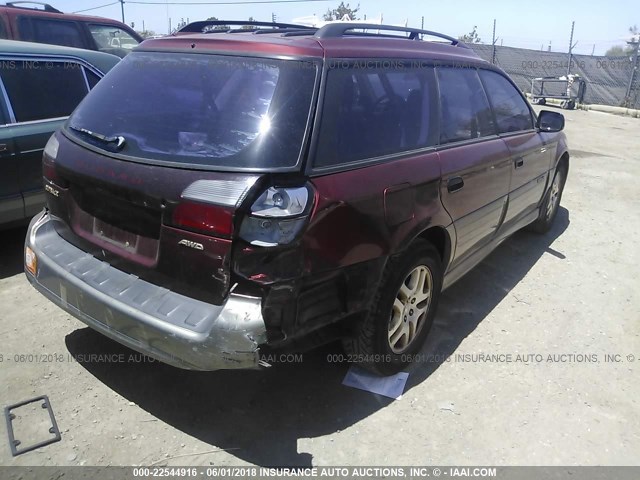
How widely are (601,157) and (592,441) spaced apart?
28.4 feet

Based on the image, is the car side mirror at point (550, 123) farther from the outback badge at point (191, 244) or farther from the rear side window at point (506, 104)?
the outback badge at point (191, 244)

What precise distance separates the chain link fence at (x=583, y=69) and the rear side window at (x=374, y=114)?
61.1ft

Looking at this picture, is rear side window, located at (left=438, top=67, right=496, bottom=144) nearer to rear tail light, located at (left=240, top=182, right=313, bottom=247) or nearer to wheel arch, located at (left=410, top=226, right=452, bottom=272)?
wheel arch, located at (left=410, top=226, right=452, bottom=272)

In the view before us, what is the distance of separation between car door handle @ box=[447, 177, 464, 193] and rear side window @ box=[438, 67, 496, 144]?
0.81 ft

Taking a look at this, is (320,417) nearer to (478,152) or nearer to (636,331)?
(478,152)

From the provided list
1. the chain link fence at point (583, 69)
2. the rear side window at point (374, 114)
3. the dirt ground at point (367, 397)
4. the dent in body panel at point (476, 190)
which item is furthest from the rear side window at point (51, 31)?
the chain link fence at point (583, 69)

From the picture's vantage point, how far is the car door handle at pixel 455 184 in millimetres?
3097

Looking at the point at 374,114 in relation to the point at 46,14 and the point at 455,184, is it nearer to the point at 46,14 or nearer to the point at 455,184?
the point at 455,184

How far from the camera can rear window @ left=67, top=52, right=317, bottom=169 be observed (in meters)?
2.25

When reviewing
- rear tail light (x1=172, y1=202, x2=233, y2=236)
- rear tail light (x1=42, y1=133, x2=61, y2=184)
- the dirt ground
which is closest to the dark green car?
the dirt ground

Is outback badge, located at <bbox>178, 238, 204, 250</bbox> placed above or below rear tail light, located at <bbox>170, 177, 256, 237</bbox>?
below

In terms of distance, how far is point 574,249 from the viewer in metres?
5.29

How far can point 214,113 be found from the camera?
2.37m

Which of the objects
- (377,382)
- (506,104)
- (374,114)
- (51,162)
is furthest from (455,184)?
(51,162)
